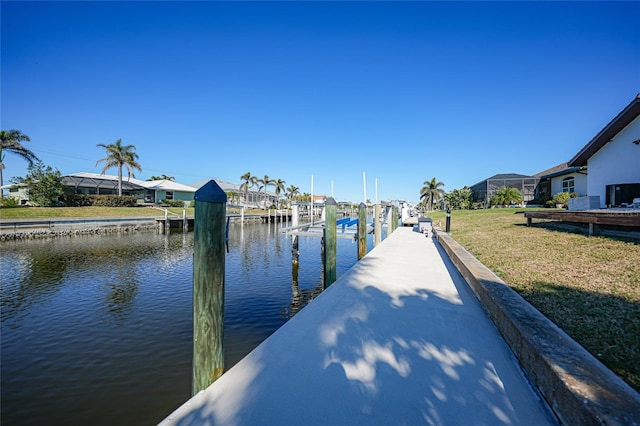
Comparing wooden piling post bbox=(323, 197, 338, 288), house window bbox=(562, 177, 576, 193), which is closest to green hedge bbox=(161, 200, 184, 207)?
wooden piling post bbox=(323, 197, 338, 288)

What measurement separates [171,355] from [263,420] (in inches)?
169

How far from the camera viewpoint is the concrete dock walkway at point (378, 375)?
207 cm

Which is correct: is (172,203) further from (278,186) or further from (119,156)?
(278,186)

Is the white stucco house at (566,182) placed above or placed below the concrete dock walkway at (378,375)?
above

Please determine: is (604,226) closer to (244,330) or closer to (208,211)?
(244,330)

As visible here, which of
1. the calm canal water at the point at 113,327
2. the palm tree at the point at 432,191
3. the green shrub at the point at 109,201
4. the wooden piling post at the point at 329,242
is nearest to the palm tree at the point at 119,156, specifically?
the green shrub at the point at 109,201

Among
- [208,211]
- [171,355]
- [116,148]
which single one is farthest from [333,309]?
[116,148]

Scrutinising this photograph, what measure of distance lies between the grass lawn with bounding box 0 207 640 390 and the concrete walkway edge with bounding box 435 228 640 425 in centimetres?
33

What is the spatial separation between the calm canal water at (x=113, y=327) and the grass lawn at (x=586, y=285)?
4831 millimetres

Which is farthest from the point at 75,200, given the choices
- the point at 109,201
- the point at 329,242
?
the point at 329,242

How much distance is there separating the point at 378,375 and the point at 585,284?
3.96 m

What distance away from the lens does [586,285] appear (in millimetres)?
4387

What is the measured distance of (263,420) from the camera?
6.59 ft

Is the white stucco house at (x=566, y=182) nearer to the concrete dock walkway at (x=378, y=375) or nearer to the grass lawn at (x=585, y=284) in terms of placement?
the grass lawn at (x=585, y=284)
